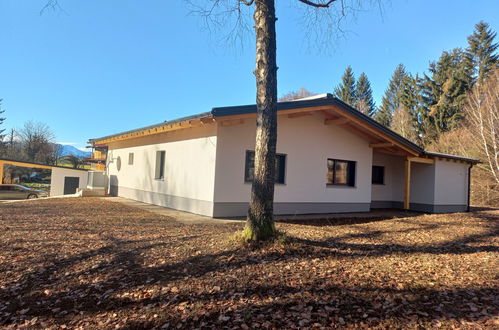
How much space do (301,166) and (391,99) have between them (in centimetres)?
3396

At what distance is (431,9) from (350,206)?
7.22 m

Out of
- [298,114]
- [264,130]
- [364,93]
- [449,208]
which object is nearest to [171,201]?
[298,114]

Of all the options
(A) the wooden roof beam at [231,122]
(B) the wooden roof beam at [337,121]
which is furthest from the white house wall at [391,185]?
(A) the wooden roof beam at [231,122]

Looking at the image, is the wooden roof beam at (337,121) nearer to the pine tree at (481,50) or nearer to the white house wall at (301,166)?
the white house wall at (301,166)

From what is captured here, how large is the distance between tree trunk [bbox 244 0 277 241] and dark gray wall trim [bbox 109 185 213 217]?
419 cm

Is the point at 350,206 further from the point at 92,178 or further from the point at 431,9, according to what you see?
the point at 92,178

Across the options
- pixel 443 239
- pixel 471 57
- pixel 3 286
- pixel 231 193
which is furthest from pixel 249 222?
pixel 471 57

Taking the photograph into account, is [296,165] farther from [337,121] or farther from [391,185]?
[391,185]

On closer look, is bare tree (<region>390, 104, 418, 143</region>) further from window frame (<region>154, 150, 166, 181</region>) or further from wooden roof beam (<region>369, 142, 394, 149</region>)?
window frame (<region>154, 150, 166, 181</region>)

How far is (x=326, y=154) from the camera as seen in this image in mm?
11297

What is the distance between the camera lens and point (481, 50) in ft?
93.1

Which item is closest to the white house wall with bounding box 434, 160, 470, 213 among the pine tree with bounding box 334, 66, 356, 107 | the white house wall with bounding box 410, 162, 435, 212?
the white house wall with bounding box 410, 162, 435, 212

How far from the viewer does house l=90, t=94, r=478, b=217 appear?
29.5 ft

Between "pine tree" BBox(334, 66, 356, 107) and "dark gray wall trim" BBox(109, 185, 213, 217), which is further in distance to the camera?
"pine tree" BBox(334, 66, 356, 107)
